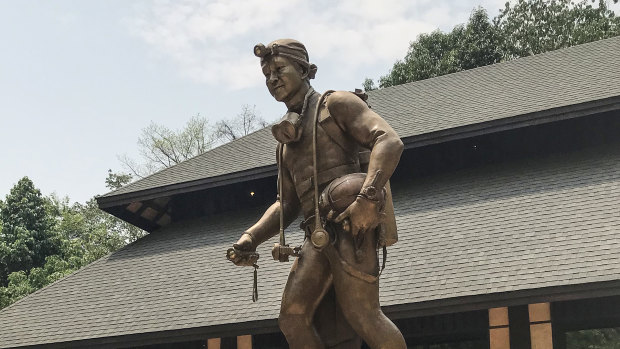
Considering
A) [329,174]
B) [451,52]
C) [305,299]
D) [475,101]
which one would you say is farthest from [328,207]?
[451,52]

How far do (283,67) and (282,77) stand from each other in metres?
0.06

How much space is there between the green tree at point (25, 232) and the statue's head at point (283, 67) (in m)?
23.5

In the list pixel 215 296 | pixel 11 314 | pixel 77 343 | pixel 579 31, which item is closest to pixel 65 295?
pixel 11 314

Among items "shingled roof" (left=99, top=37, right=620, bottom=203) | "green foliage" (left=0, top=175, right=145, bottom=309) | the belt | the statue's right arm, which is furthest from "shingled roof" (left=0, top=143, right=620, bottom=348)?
"green foliage" (left=0, top=175, right=145, bottom=309)

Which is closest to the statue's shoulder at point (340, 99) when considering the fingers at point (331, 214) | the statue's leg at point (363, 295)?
the fingers at point (331, 214)

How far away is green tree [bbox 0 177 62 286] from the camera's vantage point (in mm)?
27078

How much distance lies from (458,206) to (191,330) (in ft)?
14.1

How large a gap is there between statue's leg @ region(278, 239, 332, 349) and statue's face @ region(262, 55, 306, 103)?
1037 mm

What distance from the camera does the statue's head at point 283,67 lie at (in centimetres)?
536

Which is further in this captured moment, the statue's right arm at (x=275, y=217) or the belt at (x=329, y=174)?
the statue's right arm at (x=275, y=217)

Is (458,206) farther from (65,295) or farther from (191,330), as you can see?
(65,295)

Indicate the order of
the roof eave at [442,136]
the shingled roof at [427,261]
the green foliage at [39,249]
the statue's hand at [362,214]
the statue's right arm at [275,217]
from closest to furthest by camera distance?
the statue's hand at [362,214]
the statue's right arm at [275,217]
the shingled roof at [427,261]
the roof eave at [442,136]
the green foliage at [39,249]

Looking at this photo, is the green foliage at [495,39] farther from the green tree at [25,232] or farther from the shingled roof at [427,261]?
the shingled roof at [427,261]

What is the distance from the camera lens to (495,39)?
1367 inches
